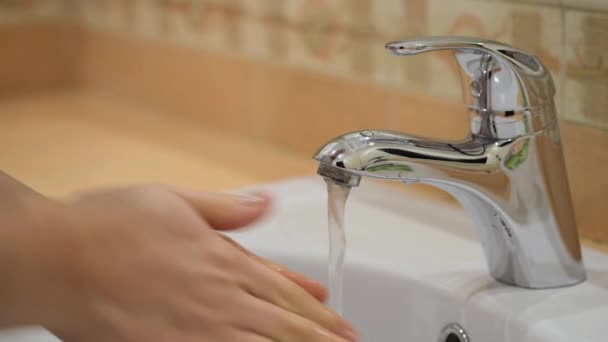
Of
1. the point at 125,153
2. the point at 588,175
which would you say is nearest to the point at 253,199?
the point at 588,175

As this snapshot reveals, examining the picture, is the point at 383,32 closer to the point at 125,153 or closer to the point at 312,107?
the point at 312,107

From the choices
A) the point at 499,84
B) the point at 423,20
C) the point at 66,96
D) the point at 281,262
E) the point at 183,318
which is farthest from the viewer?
the point at 66,96

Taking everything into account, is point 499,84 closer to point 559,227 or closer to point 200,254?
point 559,227

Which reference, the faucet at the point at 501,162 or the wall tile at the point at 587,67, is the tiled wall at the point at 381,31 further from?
the faucet at the point at 501,162

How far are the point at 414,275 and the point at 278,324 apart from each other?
0.71 ft

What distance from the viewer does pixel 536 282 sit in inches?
25.9

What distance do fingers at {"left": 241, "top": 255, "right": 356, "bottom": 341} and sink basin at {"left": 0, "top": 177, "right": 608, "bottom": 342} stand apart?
0.15 m

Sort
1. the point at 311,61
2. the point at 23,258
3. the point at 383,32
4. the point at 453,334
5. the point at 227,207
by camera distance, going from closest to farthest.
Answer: the point at 23,258 < the point at 227,207 < the point at 453,334 < the point at 383,32 < the point at 311,61

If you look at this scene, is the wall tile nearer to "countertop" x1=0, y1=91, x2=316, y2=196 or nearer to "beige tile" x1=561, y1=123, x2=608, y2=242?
"beige tile" x1=561, y1=123, x2=608, y2=242

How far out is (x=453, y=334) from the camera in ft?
2.23

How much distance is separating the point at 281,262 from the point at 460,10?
276 millimetres

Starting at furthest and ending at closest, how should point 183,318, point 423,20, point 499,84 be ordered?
point 423,20 → point 499,84 → point 183,318

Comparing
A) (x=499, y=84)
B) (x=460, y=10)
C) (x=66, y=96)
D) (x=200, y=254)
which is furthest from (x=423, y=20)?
(x=66, y=96)

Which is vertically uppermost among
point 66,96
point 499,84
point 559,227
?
point 499,84
